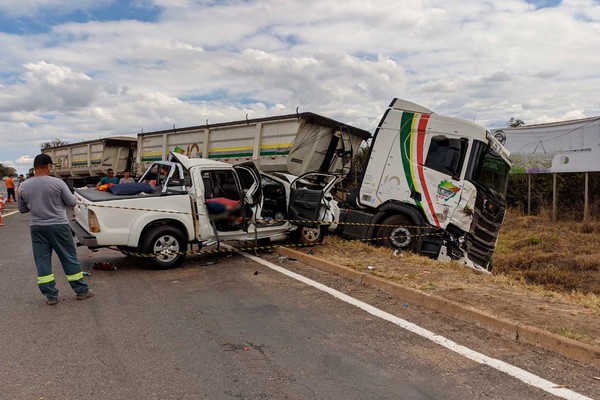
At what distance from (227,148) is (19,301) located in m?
7.80

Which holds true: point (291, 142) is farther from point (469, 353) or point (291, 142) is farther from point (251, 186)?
point (469, 353)

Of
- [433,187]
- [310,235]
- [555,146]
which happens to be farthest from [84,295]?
[555,146]

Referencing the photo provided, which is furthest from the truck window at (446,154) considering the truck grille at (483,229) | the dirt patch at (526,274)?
the dirt patch at (526,274)

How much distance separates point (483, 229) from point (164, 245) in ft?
18.9

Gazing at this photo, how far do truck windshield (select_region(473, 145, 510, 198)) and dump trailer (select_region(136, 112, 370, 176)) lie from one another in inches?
130

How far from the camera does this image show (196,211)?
791 cm

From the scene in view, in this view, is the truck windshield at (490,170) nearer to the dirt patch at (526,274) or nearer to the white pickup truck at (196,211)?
the dirt patch at (526,274)

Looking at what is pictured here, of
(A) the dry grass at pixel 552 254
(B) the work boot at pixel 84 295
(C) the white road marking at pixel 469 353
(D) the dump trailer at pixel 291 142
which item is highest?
(D) the dump trailer at pixel 291 142

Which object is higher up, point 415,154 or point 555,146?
point 555,146

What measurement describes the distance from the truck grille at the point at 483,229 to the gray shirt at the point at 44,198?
21.9ft

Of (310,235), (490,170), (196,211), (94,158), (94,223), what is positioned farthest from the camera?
(94,158)

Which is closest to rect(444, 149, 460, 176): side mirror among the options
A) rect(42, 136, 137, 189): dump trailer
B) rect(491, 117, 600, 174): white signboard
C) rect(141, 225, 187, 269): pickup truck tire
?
rect(141, 225, 187, 269): pickup truck tire

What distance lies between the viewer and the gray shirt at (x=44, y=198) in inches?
216

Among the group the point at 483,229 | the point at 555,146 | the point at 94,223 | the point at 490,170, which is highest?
the point at 555,146
